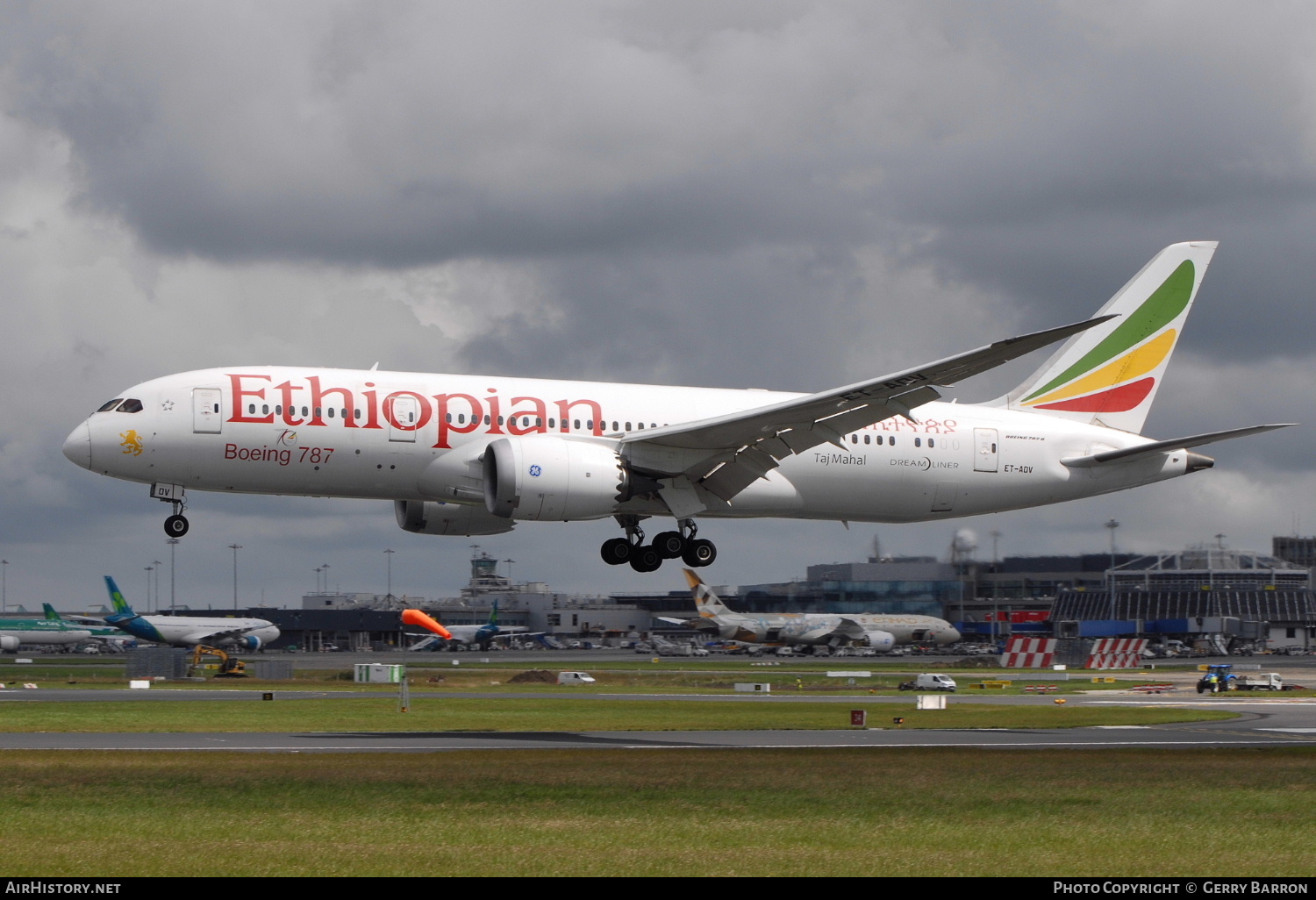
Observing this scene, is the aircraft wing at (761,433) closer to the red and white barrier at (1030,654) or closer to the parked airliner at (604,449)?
the parked airliner at (604,449)

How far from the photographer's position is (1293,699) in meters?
61.5

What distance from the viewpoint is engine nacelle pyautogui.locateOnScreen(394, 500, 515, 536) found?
4416 centimetres

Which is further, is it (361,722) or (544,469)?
(361,722)

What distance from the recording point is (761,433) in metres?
39.8

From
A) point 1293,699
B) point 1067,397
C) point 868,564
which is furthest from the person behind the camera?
point 868,564

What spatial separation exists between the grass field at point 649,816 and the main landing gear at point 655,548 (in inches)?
506

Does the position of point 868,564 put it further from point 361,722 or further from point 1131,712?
point 361,722

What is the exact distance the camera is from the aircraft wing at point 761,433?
36125mm

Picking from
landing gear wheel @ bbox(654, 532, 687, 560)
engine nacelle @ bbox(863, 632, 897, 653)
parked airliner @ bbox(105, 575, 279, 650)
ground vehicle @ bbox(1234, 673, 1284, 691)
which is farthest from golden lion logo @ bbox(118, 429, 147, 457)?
parked airliner @ bbox(105, 575, 279, 650)

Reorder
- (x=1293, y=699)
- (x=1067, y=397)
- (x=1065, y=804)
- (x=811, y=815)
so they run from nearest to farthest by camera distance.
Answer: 1. (x=811, y=815)
2. (x=1065, y=804)
3. (x=1067, y=397)
4. (x=1293, y=699)

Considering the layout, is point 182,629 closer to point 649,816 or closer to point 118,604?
point 118,604

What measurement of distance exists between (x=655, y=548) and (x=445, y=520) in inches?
257

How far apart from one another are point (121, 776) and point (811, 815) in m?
12.5

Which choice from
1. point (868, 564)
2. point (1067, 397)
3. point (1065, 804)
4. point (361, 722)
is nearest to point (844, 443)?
point (1067, 397)
